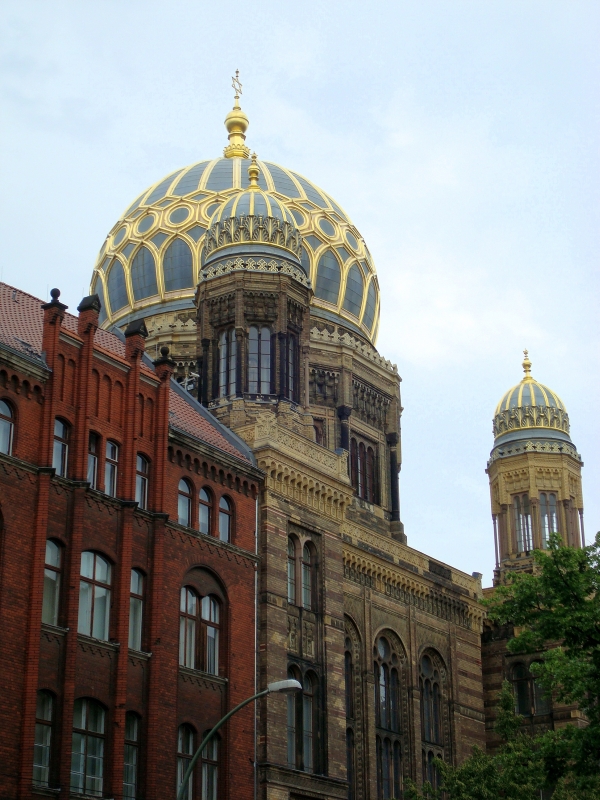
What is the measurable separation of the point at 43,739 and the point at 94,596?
12.1 ft

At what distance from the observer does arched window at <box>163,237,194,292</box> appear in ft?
194

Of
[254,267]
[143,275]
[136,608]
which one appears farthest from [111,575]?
[143,275]

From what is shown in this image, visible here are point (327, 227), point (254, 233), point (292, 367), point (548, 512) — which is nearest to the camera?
point (292, 367)

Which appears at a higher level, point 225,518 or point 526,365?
point 526,365

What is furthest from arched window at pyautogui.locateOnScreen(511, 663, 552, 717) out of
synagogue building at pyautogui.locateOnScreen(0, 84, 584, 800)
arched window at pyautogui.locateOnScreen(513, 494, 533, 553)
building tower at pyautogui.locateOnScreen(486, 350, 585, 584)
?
arched window at pyautogui.locateOnScreen(513, 494, 533, 553)

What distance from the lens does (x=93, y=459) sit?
114ft

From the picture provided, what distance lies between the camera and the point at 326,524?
42.8 meters

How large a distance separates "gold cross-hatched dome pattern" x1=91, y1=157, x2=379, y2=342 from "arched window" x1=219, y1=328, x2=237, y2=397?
36.2 feet

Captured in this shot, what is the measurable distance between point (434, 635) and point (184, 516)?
1484 cm

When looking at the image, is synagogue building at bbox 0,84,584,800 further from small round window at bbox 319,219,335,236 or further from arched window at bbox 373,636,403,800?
small round window at bbox 319,219,335,236

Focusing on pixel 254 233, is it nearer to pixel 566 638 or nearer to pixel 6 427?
pixel 6 427

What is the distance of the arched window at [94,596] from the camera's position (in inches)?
1302

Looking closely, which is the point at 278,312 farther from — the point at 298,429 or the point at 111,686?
the point at 111,686

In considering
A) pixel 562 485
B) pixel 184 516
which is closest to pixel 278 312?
pixel 184 516
